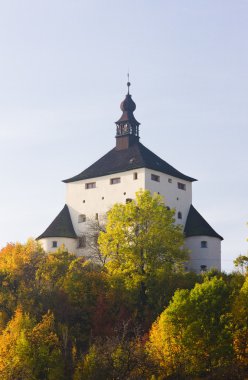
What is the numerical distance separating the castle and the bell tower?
0.15m

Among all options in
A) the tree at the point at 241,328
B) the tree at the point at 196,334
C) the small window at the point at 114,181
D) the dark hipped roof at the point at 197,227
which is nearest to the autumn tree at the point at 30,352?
the tree at the point at 196,334

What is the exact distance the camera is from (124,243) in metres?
81.5

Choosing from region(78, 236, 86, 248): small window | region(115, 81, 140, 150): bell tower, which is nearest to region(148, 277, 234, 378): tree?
region(78, 236, 86, 248): small window

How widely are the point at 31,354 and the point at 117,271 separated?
1499 cm

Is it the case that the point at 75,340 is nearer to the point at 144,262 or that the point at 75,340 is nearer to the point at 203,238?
the point at 144,262

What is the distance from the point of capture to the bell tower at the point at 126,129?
331 feet

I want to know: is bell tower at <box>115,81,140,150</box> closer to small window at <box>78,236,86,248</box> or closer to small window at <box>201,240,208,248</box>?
small window at <box>78,236,86,248</box>

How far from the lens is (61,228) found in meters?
Answer: 96.2

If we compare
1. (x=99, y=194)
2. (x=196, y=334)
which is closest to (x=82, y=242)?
(x=99, y=194)

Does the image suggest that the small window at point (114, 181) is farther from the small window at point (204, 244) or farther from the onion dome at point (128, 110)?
the small window at point (204, 244)

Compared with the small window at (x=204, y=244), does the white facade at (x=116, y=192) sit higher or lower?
higher

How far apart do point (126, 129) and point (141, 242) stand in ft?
77.2

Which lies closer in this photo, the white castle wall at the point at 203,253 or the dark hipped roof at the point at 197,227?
the white castle wall at the point at 203,253

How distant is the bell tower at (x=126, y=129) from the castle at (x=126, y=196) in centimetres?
15
